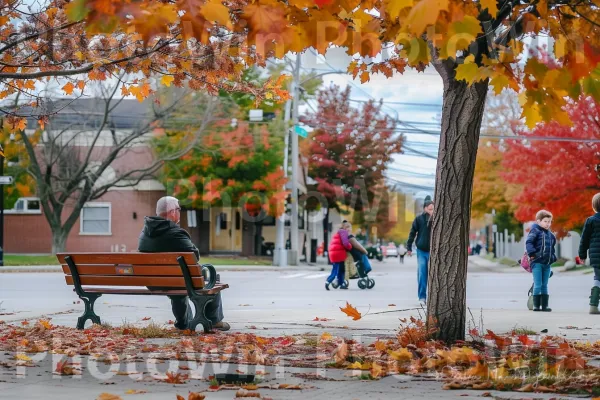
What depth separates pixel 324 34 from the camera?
6.21m

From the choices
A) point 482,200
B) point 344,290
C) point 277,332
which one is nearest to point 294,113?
point 482,200

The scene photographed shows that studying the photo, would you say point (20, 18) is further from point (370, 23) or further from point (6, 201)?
point (6, 201)

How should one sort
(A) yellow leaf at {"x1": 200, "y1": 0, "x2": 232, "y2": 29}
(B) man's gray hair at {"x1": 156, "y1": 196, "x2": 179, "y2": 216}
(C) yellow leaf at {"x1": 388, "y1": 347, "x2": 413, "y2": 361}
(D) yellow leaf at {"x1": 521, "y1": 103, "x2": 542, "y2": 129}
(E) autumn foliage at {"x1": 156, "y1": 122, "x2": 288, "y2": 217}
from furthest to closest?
(E) autumn foliage at {"x1": 156, "y1": 122, "x2": 288, "y2": 217}, (B) man's gray hair at {"x1": 156, "y1": 196, "x2": 179, "y2": 216}, (C) yellow leaf at {"x1": 388, "y1": 347, "x2": 413, "y2": 361}, (D) yellow leaf at {"x1": 521, "y1": 103, "x2": 542, "y2": 129}, (A) yellow leaf at {"x1": 200, "y1": 0, "x2": 232, "y2": 29}

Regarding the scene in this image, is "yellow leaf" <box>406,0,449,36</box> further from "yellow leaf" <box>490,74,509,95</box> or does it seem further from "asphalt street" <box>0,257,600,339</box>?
"asphalt street" <box>0,257,600,339</box>

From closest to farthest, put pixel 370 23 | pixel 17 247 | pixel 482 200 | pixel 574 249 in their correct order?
1. pixel 370 23
2. pixel 574 249
3. pixel 17 247
4. pixel 482 200

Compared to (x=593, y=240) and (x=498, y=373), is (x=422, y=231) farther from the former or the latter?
(x=498, y=373)

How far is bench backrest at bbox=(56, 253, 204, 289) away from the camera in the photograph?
34.6 ft

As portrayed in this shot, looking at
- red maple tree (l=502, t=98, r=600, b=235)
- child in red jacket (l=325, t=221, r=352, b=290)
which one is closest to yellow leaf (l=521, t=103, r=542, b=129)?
child in red jacket (l=325, t=221, r=352, b=290)

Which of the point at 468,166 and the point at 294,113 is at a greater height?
the point at 294,113

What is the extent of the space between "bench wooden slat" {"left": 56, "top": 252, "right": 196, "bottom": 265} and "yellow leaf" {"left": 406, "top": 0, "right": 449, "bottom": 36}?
5885 mm

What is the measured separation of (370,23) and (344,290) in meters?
15.0

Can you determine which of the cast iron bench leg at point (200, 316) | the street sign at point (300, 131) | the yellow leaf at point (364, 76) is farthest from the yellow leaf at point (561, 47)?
the street sign at point (300, 131)

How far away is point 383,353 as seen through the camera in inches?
328

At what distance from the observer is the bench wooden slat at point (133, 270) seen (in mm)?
10617
